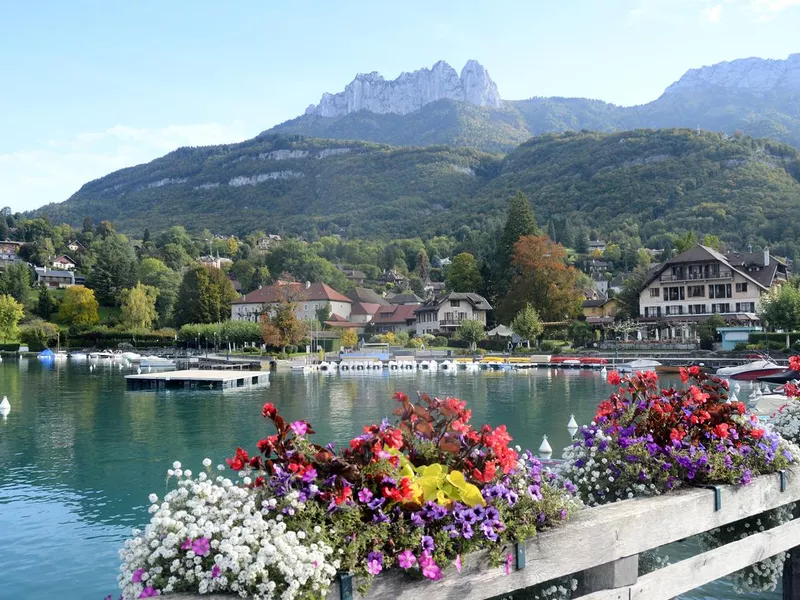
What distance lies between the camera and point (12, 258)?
502ft

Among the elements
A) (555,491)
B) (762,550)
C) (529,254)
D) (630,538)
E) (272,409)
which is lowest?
(762,550)

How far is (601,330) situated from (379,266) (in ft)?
312

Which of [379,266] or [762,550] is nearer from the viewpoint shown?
[762,550]

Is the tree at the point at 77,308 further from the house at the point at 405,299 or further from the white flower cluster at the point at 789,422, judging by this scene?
the white flower cluster at the point at 789,422

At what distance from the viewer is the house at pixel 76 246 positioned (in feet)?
546

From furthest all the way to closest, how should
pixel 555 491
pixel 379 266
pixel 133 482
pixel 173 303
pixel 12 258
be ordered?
pixel 379 266
pixel 12 258
pixel 173 303
pixel 133 482
pixel 555 491

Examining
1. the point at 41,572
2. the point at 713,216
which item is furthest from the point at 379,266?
the point at 41,572

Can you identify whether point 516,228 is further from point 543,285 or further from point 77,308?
point 77,308

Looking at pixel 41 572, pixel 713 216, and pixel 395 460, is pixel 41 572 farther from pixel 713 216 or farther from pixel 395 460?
pixel 713 216

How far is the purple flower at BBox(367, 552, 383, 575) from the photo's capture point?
3.37 m

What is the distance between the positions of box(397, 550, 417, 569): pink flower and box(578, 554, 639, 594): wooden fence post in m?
1.79

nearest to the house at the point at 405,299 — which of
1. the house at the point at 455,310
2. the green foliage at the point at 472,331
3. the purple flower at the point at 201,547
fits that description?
the house at the point at 455,310

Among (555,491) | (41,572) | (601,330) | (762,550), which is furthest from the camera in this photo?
(601,330)

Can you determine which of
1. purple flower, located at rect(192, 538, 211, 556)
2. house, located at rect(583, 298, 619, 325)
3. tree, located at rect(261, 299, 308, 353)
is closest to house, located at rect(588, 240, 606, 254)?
house, located at rect(583, 298, 619, 325)
